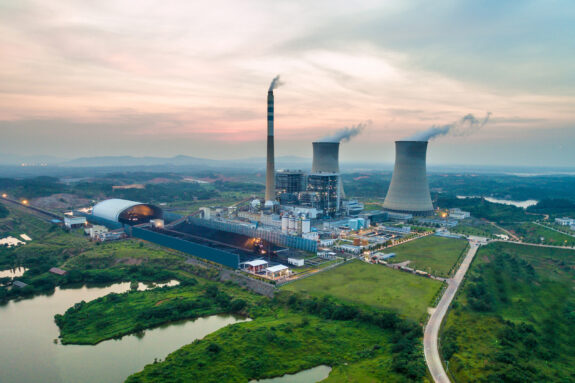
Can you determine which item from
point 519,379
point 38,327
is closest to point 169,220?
point 38,327

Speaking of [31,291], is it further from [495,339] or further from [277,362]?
[495,339]

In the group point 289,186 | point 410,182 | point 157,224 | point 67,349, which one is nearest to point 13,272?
point 157,224

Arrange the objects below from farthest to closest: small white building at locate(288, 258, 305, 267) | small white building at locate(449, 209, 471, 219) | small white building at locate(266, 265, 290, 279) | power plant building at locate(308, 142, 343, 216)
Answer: small white building at locate(449, 209, 471, 219), power plant building at locate(308, 142, 343, 216), small white building at locate(288, 258, 305, 267), small white building at locate(266, 265, 290, 279)

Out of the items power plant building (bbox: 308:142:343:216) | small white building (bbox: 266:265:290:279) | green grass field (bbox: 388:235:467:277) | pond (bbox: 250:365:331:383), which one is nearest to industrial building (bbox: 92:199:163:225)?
power plant building (bbox: 308:142:343:216)

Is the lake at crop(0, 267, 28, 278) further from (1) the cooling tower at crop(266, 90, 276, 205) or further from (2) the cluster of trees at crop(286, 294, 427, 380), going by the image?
(1) the cooling tower at crop(266, 90, 276, 205)

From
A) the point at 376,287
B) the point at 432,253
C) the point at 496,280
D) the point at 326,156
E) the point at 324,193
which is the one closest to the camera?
the point at 376,287

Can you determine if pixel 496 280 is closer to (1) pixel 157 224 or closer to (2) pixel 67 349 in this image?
(2) pixel 67 349
